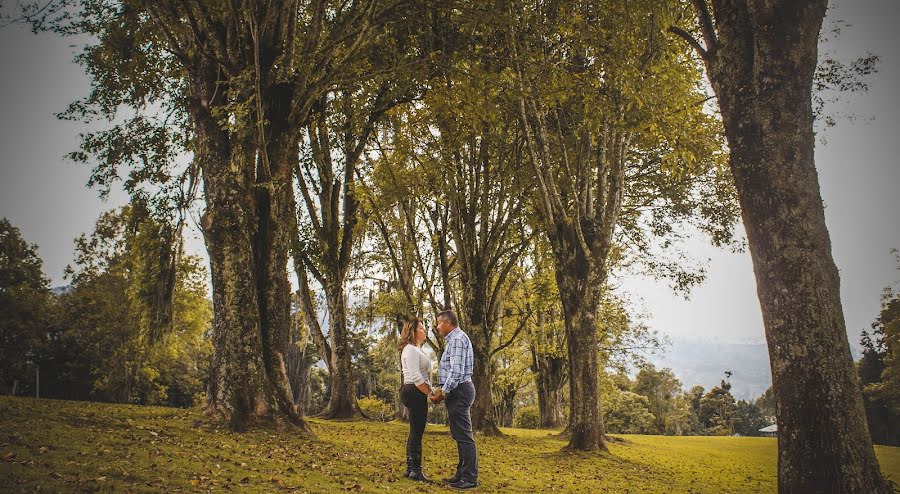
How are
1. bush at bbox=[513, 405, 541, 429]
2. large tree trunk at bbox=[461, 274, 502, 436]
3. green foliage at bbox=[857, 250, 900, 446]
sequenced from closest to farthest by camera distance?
1. large tree trunk at bbox=[461, 274, 502, 436]
2. green foliage at bbox=[857, 250, 900, 446]
3. bush at bbox=[513, 405, 541, 429]

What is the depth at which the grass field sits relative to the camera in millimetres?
5629

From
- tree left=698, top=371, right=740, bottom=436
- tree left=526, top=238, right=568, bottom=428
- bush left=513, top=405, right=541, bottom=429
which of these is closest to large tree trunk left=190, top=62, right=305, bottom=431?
tree left=526, top=238, right=568, bottom=428

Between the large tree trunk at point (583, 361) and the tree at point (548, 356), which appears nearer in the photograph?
Result: the large tree trunk at point (583, 361)

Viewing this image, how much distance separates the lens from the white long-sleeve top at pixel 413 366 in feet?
23.3

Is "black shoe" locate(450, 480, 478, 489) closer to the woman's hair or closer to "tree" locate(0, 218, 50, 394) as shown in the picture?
the woman's hair

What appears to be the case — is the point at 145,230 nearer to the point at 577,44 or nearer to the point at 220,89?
the point at 220,89

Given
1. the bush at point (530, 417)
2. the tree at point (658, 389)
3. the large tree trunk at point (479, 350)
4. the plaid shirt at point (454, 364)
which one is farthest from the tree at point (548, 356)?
the tree at point (658, 389)

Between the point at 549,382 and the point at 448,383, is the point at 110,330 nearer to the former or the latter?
the point at 549,382

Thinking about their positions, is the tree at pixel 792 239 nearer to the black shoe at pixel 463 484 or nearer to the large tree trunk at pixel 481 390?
the black shoe at pixel 463 484

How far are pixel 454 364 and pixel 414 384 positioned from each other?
2.13ft

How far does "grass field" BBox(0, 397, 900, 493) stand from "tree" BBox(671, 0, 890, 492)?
2.79m

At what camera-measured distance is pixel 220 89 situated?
11359mm

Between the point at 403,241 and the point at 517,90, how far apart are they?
40.1 ft

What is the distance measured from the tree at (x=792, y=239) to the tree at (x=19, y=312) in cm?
4503
